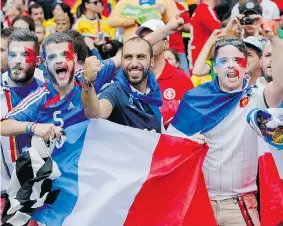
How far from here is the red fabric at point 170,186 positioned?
650 centimetres

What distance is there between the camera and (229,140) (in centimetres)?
656

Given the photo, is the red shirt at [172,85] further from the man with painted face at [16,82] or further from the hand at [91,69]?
the hand at [91,69]

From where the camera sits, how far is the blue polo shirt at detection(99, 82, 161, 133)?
6625mm

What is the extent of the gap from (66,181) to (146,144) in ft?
2.03

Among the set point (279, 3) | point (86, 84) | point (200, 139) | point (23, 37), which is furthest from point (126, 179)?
point (279, 3)

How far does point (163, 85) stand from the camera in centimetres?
790

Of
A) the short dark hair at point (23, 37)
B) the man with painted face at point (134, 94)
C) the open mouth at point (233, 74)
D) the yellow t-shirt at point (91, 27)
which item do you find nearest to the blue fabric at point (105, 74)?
the man with painted face at point (134, 94)

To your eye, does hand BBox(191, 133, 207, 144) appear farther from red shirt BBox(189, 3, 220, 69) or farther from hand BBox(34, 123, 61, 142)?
red shirt BBox(189, 3, 220, 69)

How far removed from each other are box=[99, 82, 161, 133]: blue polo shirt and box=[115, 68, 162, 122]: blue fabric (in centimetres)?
2

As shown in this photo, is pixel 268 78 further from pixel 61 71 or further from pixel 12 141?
pixel 12 141

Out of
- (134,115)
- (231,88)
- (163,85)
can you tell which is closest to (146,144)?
(134,115)

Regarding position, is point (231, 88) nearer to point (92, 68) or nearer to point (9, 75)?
point (92, 68)

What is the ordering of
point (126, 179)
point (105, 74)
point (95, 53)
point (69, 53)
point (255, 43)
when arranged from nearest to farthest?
1. point (126, 179)
2. point (69, 53)
3. point (105, 74)
4. point (255, 43)
5. point (95, 53)

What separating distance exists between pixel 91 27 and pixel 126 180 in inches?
204
